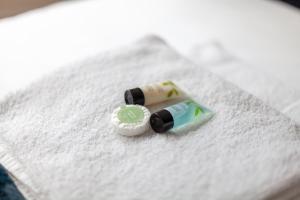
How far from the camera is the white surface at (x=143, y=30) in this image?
3.62ft

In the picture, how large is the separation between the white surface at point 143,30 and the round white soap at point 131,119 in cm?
34

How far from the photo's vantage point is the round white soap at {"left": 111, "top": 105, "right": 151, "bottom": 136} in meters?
0.74

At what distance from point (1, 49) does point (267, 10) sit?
0.80 m

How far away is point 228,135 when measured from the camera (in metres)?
0.74

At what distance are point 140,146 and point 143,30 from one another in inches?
23.9

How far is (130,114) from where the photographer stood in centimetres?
77

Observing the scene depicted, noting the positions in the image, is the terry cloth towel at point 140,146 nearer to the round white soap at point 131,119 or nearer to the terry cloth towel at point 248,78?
the round white soap at point 131,119

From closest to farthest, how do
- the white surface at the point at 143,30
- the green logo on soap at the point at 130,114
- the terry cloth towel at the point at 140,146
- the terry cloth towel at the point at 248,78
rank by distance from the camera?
the terry cloth towel at the point at 140,146
the green logo on soap at the point at 130,114
the terry cloth towel at the point at 248,78
the white surface at the point at 143,30

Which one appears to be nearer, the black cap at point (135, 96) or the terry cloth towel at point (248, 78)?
the black cap at point (135, 96)

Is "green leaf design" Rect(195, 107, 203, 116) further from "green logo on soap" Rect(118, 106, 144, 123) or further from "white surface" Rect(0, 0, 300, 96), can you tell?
"white surface" Rect(0, 0, 300, 96)

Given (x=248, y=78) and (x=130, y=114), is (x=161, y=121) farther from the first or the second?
(x=248, y=78)

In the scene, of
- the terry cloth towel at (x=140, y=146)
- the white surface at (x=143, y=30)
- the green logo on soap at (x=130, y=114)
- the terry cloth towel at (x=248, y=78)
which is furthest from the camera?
the white surface at (x=143, y=30)

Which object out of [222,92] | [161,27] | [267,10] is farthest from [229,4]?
[222,92]

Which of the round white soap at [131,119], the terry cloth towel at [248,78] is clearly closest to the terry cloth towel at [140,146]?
the round white soap at [131,119]
